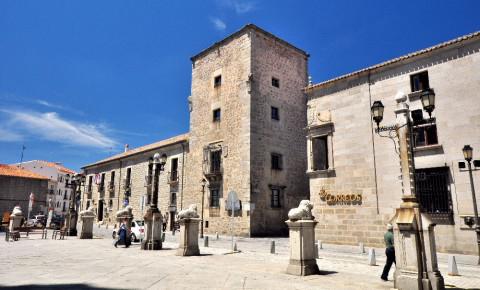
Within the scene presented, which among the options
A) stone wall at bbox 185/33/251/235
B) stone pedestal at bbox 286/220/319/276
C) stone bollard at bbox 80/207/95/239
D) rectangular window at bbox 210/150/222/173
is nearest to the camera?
stone pedestal at bbox 286/220/319/276

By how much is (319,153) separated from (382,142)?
4.44 meters

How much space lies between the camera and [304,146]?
28.5 meters

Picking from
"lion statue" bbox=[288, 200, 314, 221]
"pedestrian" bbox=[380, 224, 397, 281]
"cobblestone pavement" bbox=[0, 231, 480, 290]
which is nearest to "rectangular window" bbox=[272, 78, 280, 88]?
"cobblestone pavement" bbox=[0, 231, 480, 290]

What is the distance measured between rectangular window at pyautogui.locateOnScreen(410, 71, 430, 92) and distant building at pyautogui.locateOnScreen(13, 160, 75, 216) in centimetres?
6329

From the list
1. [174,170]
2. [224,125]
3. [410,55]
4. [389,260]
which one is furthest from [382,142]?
[174,170]

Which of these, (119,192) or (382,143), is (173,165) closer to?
(119,192)

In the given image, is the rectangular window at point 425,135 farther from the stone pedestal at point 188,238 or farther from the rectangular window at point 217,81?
the rectangular window at point 217,81

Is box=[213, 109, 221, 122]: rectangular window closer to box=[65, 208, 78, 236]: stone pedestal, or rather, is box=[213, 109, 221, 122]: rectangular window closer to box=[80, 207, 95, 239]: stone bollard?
box=[80, 207, 95, 239]: stone bollard

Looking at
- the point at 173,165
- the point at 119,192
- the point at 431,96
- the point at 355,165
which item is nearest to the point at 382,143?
the point at 355,165

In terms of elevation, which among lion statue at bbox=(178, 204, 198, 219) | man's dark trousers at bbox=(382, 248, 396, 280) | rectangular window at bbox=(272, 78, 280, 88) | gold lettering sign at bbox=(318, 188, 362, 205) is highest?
rectangular window at bbox=(272, 78, 280, 88)

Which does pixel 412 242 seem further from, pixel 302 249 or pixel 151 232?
pixel 151 232

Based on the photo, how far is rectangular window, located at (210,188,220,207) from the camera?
2600 centimetres

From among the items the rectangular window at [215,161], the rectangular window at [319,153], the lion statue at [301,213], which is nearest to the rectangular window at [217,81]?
the rectangular window at [215,161]

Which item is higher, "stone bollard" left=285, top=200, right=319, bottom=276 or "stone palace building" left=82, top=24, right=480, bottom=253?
"stone palace building" left=82, top=24, right=480, bottom=253
